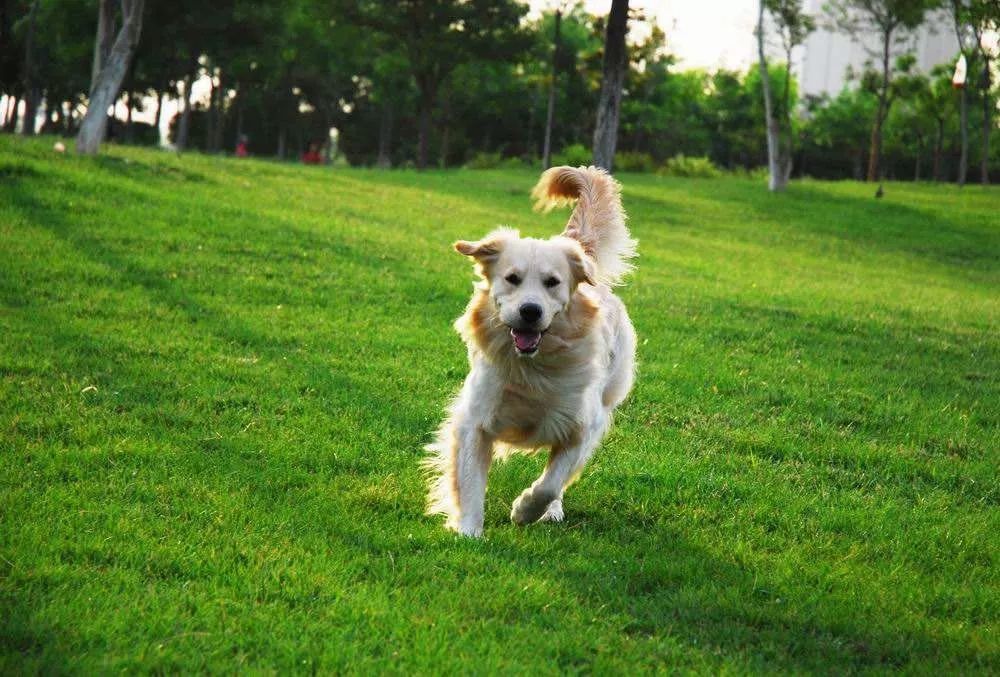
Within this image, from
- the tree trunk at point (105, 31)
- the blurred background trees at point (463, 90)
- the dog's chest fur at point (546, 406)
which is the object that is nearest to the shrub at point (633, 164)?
the blurred background trees at point (463, 90)

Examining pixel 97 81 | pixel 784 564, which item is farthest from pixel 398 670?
pixel 97 81

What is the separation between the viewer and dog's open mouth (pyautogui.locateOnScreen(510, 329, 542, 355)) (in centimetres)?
598

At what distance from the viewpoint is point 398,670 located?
3.92 meters

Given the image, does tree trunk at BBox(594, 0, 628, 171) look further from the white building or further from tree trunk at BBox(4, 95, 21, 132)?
the white building

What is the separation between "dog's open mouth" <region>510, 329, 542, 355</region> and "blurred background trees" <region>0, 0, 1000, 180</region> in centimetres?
2836

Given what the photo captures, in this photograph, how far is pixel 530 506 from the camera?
19.6 feet

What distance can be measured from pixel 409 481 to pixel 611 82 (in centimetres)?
2029

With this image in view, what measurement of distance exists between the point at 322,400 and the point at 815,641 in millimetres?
4484

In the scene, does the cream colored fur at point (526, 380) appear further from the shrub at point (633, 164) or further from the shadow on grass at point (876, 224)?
the shrub at point (633, 164)

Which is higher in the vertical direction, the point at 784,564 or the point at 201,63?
the point at 201,63

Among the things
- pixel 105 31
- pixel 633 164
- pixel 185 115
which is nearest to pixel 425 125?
pixel 633 164

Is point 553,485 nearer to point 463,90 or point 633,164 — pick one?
point 633,164

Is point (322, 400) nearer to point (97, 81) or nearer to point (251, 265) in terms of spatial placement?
point (251, 265)

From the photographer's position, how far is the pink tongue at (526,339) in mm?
5980
